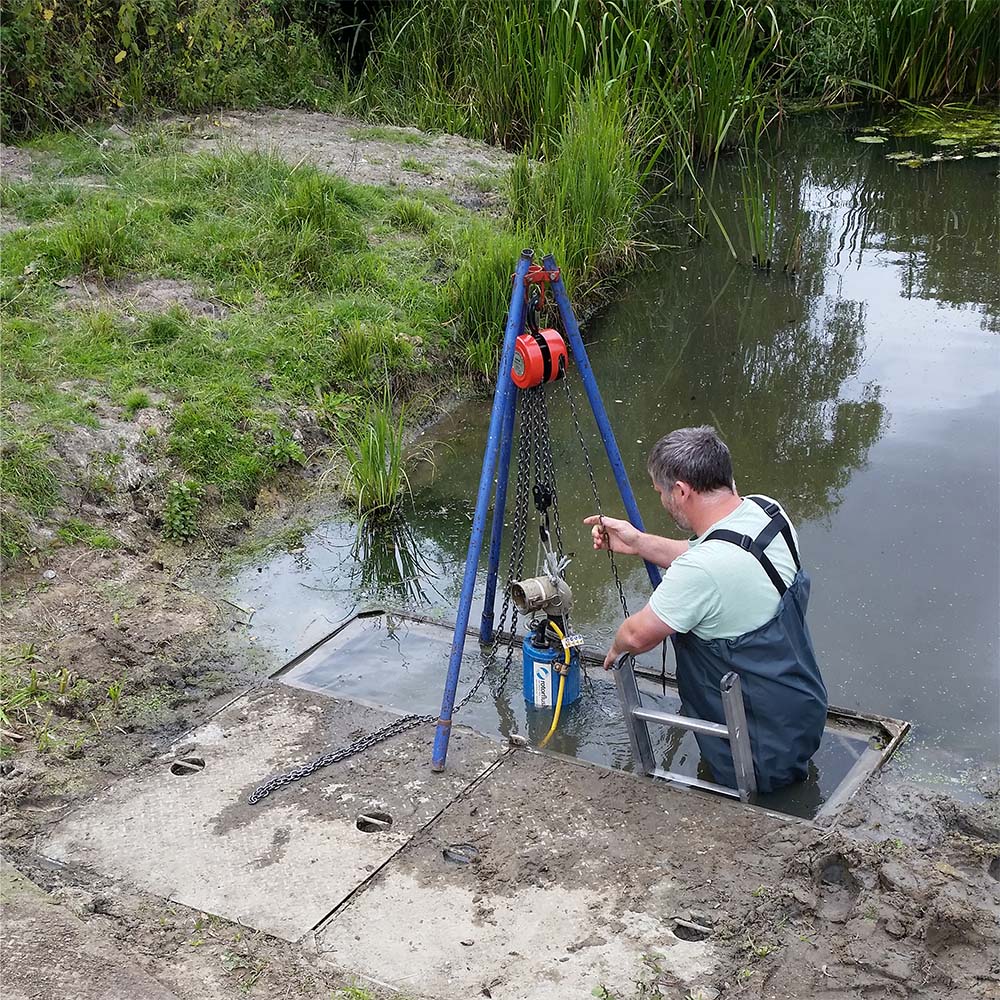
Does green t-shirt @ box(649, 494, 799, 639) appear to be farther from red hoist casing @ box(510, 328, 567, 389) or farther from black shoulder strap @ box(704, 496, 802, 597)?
red hoist casing @ box(510, 328, 567, 389)

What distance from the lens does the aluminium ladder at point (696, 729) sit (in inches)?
146

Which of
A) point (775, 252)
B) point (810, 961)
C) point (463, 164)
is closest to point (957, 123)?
point (775, 252)

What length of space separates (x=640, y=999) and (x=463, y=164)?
7.86 m

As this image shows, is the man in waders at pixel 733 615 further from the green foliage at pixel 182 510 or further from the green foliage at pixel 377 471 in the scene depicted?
the green foliage at pixel 182 510

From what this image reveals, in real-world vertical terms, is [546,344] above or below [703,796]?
above

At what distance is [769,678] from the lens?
3771 mm

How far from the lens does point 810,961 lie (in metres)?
3.12

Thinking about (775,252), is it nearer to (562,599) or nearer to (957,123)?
(957,123)

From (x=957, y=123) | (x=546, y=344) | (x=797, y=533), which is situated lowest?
(x=797, y=533)

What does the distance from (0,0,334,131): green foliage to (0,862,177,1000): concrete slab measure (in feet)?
25.1

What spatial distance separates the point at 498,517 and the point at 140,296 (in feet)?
11.3

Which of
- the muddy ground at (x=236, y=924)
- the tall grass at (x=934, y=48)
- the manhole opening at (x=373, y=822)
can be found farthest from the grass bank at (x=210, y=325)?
the tall grass at (x=934, y=48)

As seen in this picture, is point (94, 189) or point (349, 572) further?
point (94, 189)

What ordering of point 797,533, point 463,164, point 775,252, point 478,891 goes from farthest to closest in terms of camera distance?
point 463,164 < point 775,252 < point 797,533 < point 478,891
